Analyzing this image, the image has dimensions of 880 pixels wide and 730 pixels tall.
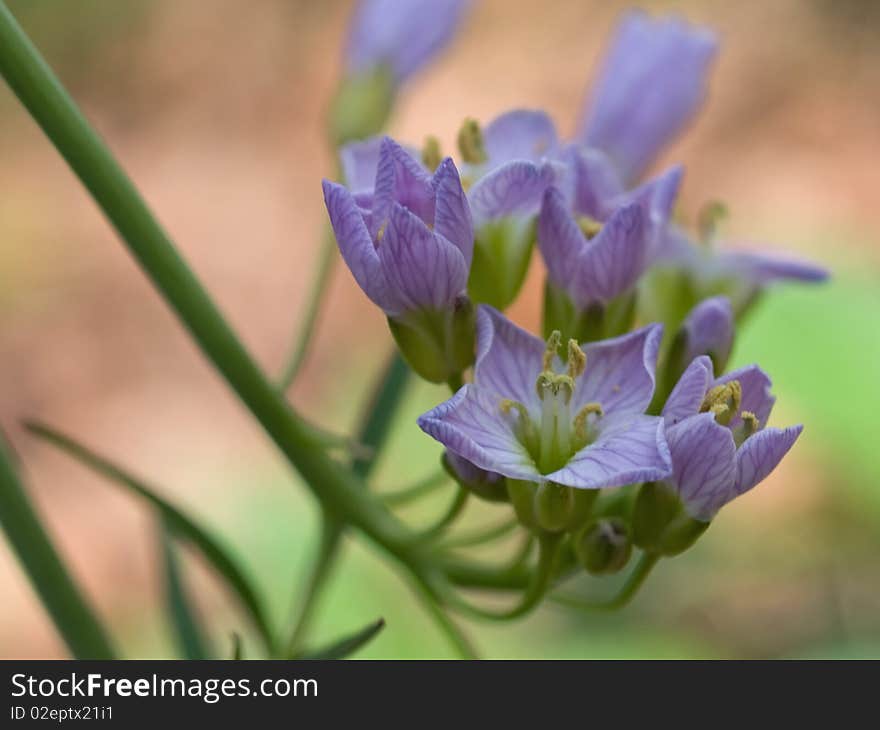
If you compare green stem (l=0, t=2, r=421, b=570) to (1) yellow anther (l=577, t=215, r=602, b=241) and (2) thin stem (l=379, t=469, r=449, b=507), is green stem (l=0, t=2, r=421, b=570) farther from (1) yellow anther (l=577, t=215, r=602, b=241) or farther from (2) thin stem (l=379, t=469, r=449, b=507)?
(1) yellow anther (l=577, t=215, r=602, b=241)

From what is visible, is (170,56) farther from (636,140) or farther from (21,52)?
(21,52)

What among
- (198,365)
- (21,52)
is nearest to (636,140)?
(21,52)

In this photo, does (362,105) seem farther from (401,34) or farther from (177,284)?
(177,284)

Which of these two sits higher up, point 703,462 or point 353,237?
point 353,237

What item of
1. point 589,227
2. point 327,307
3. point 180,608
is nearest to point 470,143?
point 589,227

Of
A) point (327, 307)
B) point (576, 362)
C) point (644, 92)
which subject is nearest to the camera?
point (576, 362)

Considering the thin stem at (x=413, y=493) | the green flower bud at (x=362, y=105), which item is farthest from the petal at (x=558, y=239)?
the green flower bud at (x=362, y=105)
